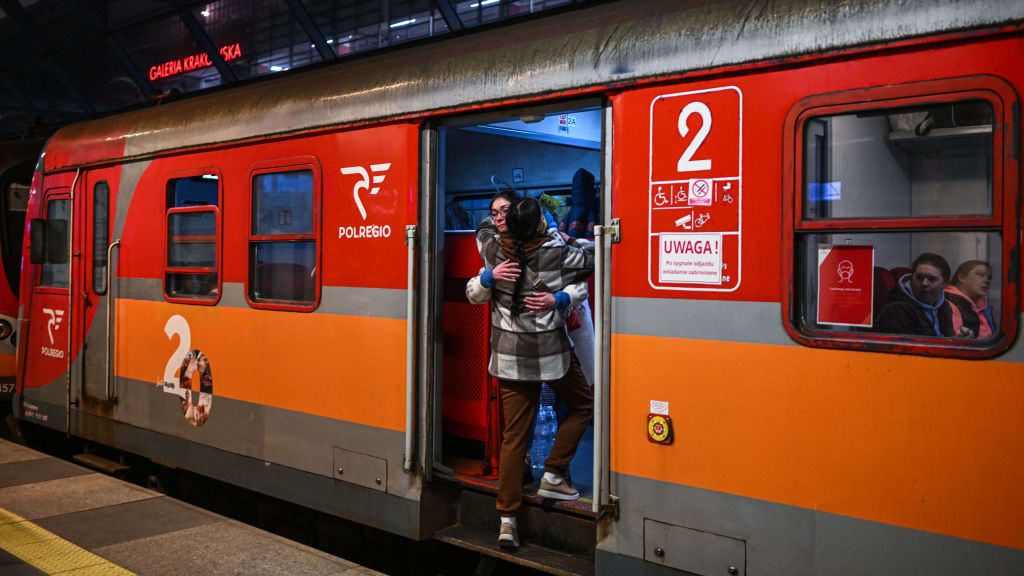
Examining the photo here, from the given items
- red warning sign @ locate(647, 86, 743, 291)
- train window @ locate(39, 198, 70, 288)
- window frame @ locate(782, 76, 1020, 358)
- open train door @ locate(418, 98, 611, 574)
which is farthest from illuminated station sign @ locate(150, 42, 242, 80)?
window frame @ locate(782, 76, 1020, 358)

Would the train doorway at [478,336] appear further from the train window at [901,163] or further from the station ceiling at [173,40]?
the station ceiling at [173,40]

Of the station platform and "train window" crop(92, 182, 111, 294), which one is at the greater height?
"train window" crop(92, 182, 111, 294)

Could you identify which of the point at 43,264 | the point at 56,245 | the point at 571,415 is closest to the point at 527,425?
the point at 571,415

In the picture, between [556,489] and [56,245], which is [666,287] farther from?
[56,245]

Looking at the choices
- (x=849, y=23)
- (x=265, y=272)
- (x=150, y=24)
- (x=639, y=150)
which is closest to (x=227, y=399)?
(x=265, y=272)

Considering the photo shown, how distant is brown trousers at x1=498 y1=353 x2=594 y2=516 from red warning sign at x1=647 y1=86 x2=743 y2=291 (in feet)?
3.34

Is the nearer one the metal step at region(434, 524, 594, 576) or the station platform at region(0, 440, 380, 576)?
the metal step at region(434, 524, 594, 576)

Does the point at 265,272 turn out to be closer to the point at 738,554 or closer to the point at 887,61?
the point at 738,554

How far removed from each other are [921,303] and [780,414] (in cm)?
68

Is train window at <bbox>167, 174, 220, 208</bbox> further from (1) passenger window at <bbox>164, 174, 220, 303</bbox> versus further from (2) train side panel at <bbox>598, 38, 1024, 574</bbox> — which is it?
(2) train side panel at <bbox>598, 38, 1024, 574</bbox>

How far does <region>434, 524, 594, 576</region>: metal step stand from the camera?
14.3 feet

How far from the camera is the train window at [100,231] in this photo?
7391 mm

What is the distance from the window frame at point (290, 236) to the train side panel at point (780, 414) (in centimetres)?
215

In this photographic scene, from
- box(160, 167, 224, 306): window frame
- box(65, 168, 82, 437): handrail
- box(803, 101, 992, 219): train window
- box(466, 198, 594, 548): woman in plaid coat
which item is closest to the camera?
box(803, 101, 992, 219): train window
